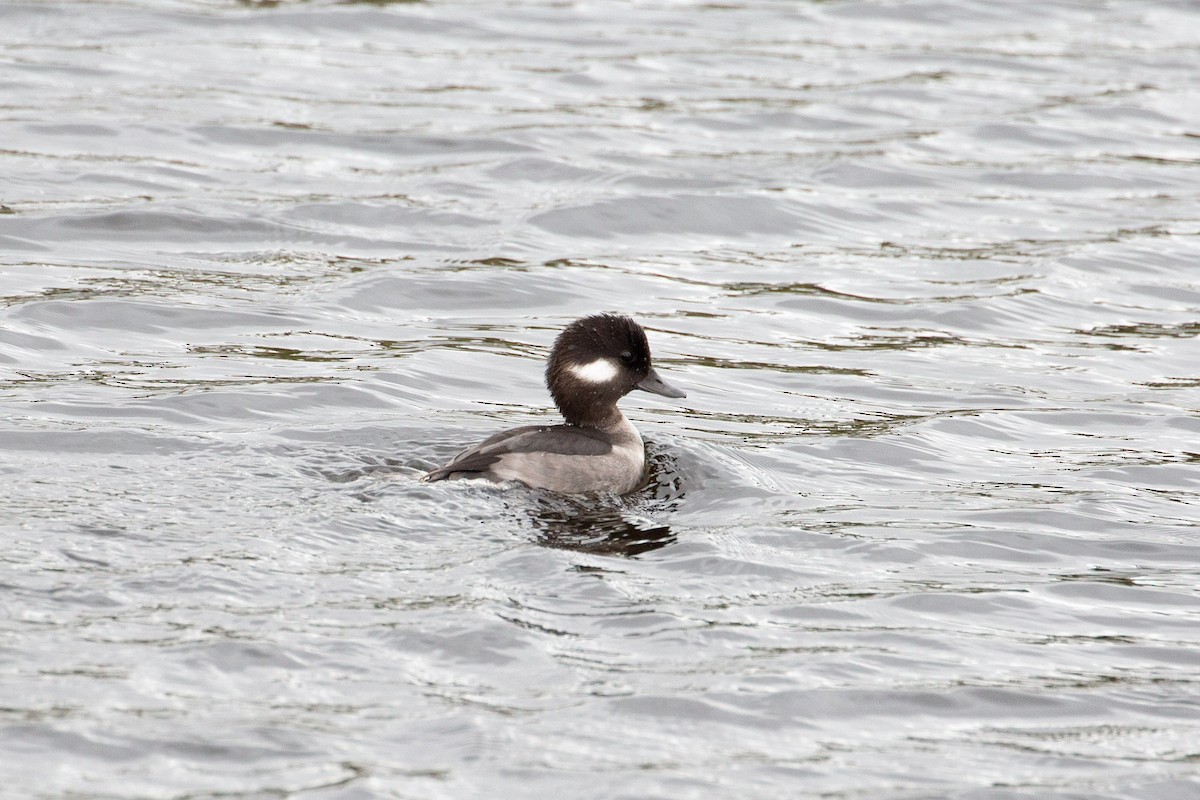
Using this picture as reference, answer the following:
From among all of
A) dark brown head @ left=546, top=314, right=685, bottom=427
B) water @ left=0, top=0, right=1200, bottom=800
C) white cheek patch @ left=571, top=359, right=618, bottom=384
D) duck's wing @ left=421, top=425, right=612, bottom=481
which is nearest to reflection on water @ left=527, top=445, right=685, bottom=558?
water @ left=0, top=0, right=1200, bottom=800

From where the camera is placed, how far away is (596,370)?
9.91 meters

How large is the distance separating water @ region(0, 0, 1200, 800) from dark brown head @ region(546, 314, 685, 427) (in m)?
0.57

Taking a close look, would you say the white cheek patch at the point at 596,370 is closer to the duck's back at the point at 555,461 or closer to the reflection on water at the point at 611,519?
the duck's back at the point at 555,461

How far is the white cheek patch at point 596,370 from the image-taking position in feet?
32.4

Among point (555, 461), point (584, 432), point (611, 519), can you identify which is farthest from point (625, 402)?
point (611, 519)

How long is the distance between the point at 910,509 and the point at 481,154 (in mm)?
8103

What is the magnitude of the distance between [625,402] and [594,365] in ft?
7.25

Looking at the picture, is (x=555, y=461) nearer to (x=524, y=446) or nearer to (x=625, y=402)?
(x=524, y=446)

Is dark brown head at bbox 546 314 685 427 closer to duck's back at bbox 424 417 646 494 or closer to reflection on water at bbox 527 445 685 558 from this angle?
duck's back at bbox 424 417 646 494

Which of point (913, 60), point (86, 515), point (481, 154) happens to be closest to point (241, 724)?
point (86, 515)

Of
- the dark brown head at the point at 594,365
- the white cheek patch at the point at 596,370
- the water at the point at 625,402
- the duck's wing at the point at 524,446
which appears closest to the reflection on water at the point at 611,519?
the water at the point at 625,402

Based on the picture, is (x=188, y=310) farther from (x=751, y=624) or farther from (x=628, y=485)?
(x=751, y=624)

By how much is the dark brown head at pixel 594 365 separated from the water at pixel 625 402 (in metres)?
0.57

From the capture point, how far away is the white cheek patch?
988 centimetres
